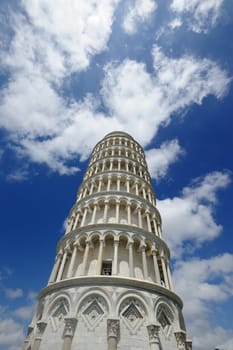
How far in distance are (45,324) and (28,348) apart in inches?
99.8

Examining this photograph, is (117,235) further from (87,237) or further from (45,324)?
(45,324)

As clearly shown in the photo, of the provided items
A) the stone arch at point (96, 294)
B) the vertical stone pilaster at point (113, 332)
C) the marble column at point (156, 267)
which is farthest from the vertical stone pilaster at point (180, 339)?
the stone arch at point (96, 294)

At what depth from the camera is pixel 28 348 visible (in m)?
16.5

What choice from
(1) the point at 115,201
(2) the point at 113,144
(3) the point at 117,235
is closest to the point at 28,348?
(3) the point at 117,235

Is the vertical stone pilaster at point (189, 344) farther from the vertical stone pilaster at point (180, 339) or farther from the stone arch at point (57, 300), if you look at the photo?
the stone arch at point (57, 300)

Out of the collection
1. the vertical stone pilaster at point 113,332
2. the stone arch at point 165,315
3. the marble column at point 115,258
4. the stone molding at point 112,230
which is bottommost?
the vertical stone pilaster at point 113,332

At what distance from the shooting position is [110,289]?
16141 millimetres

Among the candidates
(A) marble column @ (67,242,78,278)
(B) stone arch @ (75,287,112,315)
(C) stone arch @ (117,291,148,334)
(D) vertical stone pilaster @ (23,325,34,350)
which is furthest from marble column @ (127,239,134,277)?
(D) vertical stone pilaster @ (23,325,34,350)

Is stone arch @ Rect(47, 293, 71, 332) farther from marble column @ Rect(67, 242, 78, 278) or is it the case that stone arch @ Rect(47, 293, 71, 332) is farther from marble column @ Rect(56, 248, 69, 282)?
marble column @ Rect(56, 248, 69, 282)

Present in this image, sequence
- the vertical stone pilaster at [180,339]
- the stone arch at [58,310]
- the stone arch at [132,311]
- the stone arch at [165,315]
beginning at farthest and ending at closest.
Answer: the stone arch at [165,315] < the vertical stone pilaster at [180,339] < the stone arch at [58,310] < the stone arch at [132,311]

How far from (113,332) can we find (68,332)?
2.82 meters

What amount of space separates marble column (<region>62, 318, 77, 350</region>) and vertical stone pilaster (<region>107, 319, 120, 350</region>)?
7.45 ft

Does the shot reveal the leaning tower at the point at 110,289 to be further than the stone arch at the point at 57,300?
No

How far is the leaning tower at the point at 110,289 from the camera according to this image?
1465 centimetres
